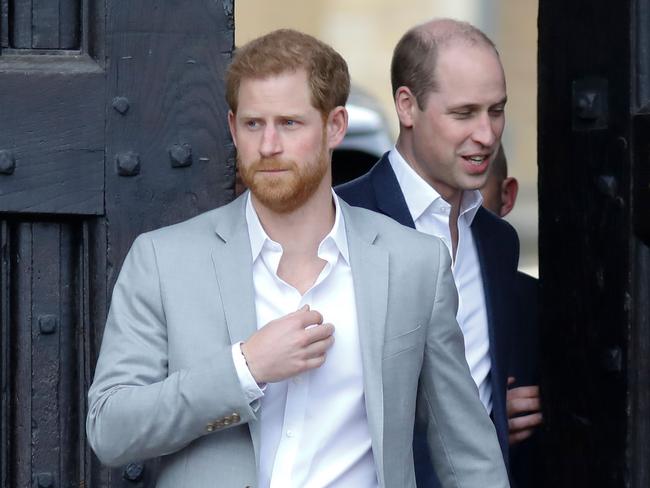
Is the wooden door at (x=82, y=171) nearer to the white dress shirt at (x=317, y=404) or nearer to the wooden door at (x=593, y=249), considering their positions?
the white dress shirt at (x=317, y=404)

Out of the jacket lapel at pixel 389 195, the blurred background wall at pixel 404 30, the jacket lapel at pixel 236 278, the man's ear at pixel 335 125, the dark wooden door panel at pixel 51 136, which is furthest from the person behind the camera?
the blurred background wall at pixel 404 30

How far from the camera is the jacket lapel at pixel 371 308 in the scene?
8.98 ft

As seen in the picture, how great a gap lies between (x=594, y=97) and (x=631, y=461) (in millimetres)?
792

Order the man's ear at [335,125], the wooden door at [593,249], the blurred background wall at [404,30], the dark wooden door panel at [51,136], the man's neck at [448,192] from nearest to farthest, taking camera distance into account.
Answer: the man's ear at [335,125] → the dark wooden door panel at [51,136] → the wooden door at [593,249] → the man's neck at [448,192] → the blurred background wall at [404,30]

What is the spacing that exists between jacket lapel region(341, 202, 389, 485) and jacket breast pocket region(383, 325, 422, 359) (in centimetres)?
2

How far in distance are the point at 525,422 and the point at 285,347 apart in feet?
4.23

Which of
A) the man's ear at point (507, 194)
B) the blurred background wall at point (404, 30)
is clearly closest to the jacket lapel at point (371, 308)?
the man's ear at point (507, 194)

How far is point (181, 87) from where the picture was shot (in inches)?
126

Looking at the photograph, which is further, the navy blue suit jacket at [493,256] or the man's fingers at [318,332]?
the navy blue suit jacket at [493,256]

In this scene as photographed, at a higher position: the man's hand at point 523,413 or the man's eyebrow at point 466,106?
the man's eyebrow at point 466,106

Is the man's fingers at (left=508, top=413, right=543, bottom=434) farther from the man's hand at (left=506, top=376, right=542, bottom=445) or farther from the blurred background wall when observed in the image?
the blurred background wall

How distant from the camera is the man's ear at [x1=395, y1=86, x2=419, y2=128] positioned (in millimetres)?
3701

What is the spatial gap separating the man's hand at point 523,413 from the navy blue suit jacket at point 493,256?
0.45 feet

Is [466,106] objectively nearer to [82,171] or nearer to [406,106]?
[406,106]
